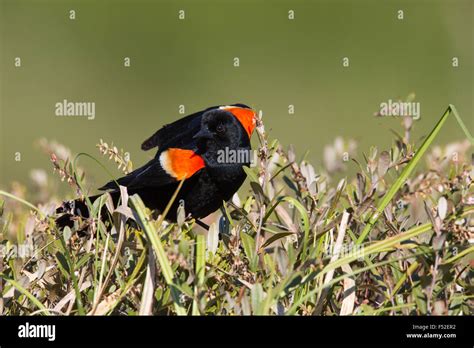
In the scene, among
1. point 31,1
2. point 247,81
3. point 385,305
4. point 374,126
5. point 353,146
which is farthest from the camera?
point 31,1

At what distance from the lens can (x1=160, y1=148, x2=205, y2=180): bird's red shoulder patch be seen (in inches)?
107

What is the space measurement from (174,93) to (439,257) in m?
7.32

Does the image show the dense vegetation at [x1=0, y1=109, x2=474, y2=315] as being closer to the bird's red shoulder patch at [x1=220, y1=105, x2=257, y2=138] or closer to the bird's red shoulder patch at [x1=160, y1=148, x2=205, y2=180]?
the bird's red shoulder patch at [x1=160, y1=148, x2=205, y2=180]

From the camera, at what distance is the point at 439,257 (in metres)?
1.58

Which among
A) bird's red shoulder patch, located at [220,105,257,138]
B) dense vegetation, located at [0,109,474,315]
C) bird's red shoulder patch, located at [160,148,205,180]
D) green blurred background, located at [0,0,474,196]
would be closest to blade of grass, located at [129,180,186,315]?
dense vegetation, located at [0,109,474,315]

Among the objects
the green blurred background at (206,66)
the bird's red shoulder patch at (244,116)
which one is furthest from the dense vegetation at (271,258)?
the green blurred background at (206,66)

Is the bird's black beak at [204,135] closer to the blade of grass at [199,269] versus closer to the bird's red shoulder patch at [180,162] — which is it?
the bird's red shoulder patch at [180,162]

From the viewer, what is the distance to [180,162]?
2791 mm

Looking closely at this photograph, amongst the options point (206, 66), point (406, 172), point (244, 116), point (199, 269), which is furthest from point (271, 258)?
point (206, 66)

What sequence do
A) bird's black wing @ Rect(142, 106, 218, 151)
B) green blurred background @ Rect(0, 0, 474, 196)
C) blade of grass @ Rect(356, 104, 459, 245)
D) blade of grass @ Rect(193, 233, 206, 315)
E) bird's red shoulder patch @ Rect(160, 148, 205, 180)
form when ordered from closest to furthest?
blade of grass @ Rect(193, 233, 206, 315) < blade of grass @ Rect(356, 104, 459, 245) < bird's red shoulder patch @ Rect(160, 148, 205, 180) < bird's black wing @ Rect(142, 106, 218, 151) < green blurred background @ Rect(0, 0, 474, 196)

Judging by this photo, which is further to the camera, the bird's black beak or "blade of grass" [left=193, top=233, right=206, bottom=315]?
the bird's black beak

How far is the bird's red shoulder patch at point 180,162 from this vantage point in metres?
2.71
